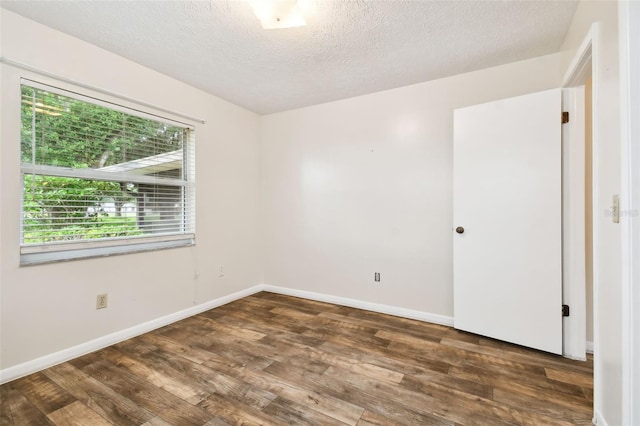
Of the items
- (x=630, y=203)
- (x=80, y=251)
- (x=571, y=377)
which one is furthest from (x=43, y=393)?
(x=571, y=377)

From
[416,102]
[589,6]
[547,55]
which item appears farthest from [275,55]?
[547,55]

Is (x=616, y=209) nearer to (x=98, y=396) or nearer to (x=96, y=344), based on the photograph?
(x=98, y=396)

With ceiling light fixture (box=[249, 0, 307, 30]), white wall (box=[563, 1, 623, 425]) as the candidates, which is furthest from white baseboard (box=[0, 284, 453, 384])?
ceiling light fixture (box=[249, 0, 307, 30])

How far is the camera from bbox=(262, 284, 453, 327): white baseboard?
277 centimetres

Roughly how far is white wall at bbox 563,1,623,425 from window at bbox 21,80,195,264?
3.24 m

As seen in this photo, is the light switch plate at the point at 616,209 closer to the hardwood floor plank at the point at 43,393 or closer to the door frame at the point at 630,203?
the door frame at the point at 630,203

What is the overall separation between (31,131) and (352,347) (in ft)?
9.42

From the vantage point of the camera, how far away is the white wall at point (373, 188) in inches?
108

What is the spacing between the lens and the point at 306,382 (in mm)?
1808

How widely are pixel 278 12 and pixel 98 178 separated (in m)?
1.94

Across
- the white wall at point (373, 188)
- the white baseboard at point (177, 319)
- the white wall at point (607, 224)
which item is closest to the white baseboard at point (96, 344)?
the white baseboard at point (177, 319)

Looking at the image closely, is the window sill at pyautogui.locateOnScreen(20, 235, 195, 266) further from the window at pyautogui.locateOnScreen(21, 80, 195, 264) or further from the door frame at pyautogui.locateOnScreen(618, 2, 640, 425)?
the door frame at pyautogui.locateOnScreen(618, 2, 640, 425)

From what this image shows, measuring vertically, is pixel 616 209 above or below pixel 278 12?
below

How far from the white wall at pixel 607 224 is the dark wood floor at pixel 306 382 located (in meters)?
0.34
